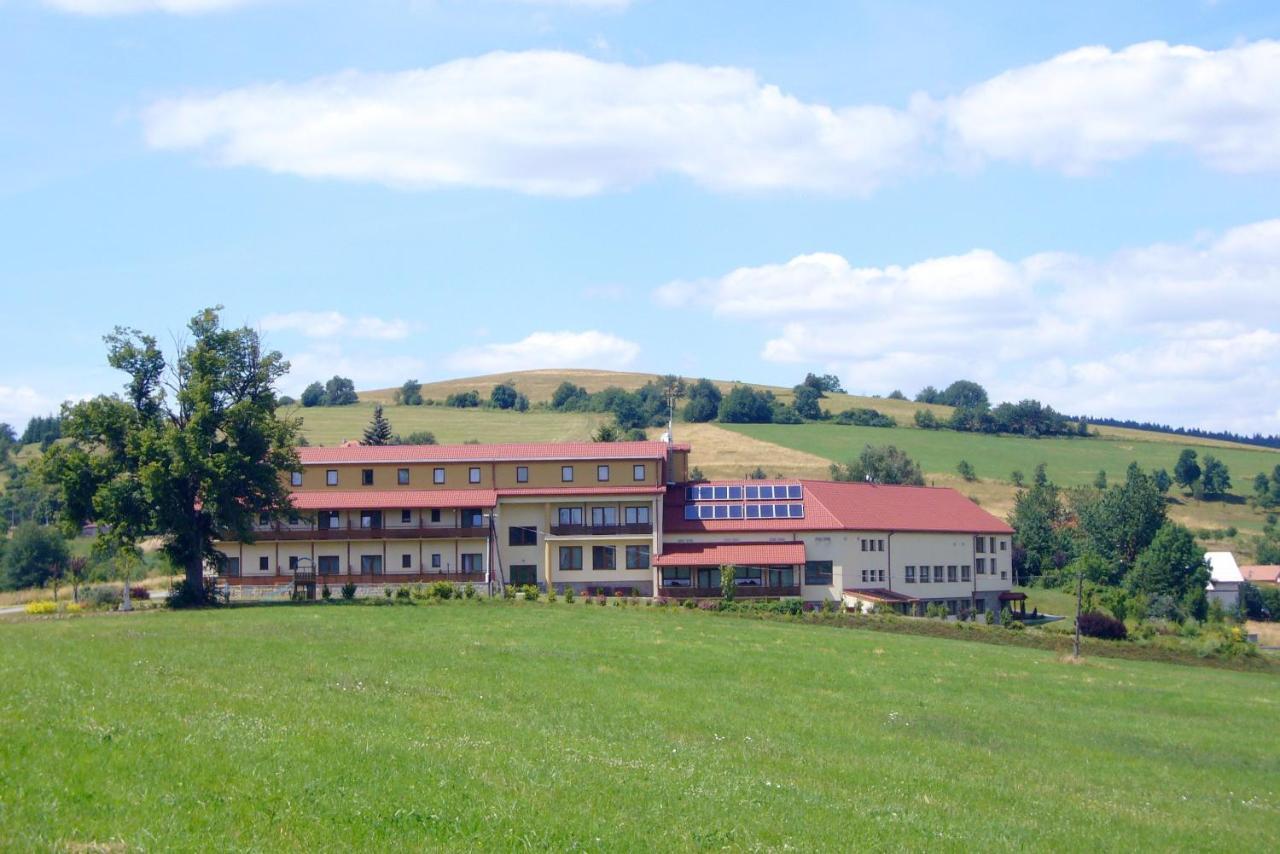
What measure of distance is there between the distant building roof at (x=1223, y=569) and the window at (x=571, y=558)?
65.8m

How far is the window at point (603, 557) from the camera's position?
73.2 m

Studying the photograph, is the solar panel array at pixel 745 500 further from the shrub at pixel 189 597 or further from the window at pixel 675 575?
the shrub at pixel 189 597

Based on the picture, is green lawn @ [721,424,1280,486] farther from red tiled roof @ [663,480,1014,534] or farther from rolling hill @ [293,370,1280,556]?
red tiled roof @ [663,480,1014,534]

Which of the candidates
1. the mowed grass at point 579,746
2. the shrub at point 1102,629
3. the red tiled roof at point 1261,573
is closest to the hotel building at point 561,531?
the shrub at point 1102,629

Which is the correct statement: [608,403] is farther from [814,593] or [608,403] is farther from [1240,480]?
[814,593]

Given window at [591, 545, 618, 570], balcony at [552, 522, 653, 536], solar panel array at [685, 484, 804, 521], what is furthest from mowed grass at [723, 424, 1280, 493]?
window at [591, 545, 618, 570]

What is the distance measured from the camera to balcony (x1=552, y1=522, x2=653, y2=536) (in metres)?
73.1

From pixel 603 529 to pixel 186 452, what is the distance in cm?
2750

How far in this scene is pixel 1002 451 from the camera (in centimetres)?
14688

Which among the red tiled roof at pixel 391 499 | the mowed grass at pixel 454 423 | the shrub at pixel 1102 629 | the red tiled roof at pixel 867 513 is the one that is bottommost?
the shrub at pixel 1102 629

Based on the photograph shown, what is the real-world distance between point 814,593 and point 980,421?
96.3m

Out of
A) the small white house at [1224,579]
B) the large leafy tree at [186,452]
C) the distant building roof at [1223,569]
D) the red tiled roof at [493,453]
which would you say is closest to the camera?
the large leafy tree at [186,452]

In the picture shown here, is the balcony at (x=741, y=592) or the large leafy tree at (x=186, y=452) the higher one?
the large leafy tree at (x=186, y=452)

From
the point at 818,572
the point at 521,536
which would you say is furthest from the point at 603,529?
the point at 818,572
